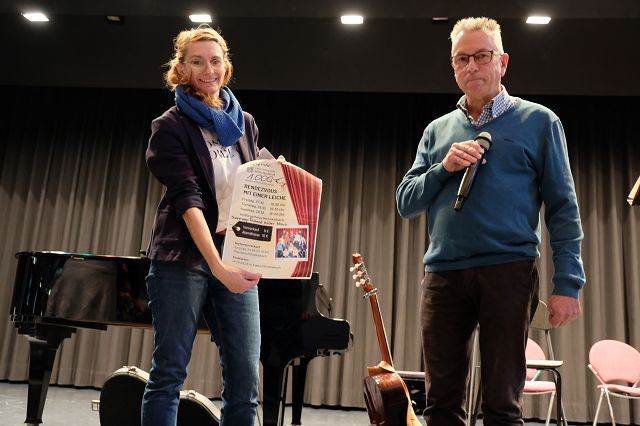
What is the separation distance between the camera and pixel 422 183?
65.6 inches

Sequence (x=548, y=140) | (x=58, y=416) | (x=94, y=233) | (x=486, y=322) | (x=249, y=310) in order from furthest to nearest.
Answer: (x=94, y=233)
(x=58, y=416)
(x=249, y=310)
(x=548, y=140)
(x=486, y=322)

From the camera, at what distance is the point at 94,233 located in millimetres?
6309

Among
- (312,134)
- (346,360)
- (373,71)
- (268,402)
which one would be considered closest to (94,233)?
(312,134)

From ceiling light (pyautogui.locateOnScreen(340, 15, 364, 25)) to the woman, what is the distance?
3128 millimetres

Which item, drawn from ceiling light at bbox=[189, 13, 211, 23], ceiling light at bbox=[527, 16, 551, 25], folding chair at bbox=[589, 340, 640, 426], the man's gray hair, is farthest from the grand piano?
ceiling light at bbox=[527, 16, 551, 25]

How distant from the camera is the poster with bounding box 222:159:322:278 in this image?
1591 mm

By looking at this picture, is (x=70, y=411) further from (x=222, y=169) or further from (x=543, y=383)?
(x=222, y=169)

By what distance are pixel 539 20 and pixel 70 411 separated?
4594 mm

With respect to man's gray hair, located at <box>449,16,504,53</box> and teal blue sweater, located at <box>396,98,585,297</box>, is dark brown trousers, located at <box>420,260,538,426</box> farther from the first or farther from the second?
man's gray hair, located at <box>449,16,504,53</box>

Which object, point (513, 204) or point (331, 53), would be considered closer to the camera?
point (513, 204)

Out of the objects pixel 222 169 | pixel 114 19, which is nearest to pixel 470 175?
pixel 222 169

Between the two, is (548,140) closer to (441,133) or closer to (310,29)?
(441,133)

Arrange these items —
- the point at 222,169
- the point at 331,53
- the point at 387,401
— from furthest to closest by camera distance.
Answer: the point at 331,53, the point at 387,401, the point at 222,169

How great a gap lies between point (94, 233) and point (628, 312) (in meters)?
5.28
